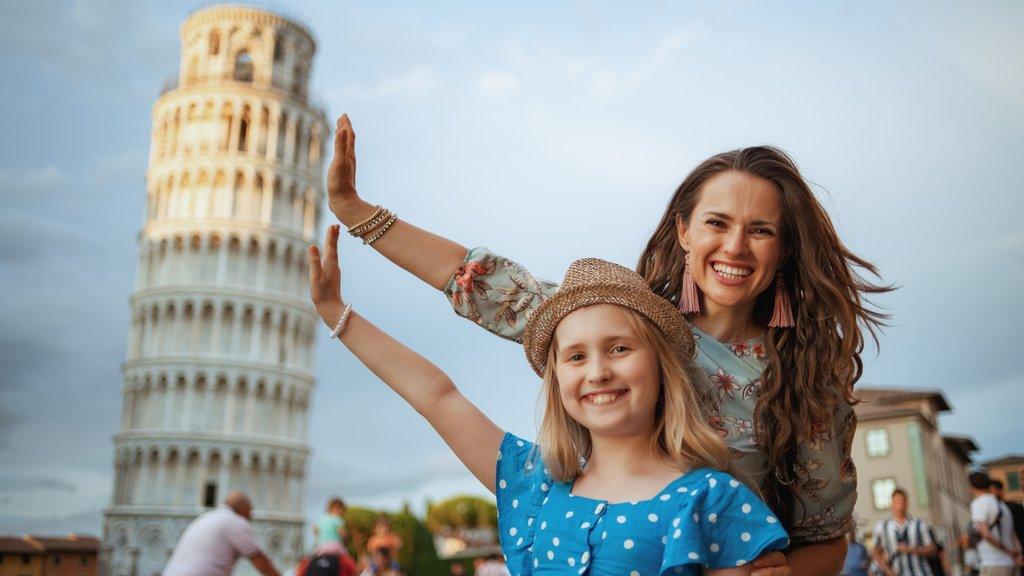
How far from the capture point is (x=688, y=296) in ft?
7.70

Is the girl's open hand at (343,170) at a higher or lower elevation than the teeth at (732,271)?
higher

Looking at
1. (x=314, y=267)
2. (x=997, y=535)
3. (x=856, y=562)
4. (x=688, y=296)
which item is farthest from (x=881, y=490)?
(x=314, y=267)

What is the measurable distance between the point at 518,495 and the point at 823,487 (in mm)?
713

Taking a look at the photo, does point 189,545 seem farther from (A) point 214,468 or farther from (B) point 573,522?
(A) point 214,468

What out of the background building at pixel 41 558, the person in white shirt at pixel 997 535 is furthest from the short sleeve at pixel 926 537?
the background building at pixel 41 558

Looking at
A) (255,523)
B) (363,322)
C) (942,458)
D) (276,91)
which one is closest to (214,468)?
(255,523)

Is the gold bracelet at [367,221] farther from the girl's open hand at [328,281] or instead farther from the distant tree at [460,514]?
the distant tree at [460,514]

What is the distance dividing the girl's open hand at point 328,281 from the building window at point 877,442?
47264 mm

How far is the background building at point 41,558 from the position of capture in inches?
500

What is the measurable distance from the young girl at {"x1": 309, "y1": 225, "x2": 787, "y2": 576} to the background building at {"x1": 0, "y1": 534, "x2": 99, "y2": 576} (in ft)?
39.8

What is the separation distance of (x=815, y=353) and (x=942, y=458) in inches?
2223

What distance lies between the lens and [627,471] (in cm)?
201

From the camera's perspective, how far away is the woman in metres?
2.14

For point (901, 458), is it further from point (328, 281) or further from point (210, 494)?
point (328, 281)
